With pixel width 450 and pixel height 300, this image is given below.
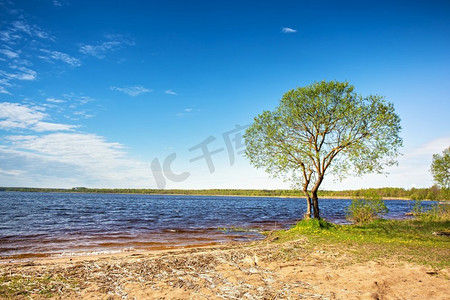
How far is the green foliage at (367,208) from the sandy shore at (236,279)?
19943mm

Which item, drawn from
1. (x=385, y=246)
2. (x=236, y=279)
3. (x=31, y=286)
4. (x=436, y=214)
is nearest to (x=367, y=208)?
(x=436, y=214)

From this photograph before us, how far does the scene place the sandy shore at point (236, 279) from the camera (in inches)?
308

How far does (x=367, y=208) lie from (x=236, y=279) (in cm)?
2526

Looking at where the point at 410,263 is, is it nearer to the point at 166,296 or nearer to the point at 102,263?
the point at 166,296

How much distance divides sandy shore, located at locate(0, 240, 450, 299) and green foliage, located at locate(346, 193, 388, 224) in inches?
785

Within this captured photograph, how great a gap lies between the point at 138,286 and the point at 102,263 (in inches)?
162

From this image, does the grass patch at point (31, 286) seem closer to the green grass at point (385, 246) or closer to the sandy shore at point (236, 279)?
the sandy shore at point (236, 279)

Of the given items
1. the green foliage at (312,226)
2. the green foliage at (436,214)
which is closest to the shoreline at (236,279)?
the green foliage at (312,226)

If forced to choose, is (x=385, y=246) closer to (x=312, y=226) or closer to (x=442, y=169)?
(x=312, y=226)

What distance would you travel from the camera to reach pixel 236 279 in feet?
30.2

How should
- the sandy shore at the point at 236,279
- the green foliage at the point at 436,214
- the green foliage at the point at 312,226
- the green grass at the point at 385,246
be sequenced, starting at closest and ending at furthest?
1. the sandy shore at the point at 236,279
2. the green grass at the point at 385,246
3. the green foliage at the point at 312,226
4. the green foliage at the point at 436,214

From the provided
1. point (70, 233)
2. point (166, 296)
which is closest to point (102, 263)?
point (166, 296)

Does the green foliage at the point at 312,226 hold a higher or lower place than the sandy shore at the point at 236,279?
lower

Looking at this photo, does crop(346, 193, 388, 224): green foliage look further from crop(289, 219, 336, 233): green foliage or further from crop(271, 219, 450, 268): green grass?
crop(289, 219, 336, 233): green foliage
